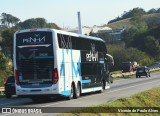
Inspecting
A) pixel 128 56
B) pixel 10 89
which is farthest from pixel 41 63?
pixel 128 56

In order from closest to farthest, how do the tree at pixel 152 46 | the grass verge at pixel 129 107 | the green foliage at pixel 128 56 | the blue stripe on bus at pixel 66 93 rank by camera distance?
the grass verge at pixel 129 107 < the blue stripe on bus at pixel 66 93 < the green foliage at pixel 128 56 < the tree at pixel 152 46

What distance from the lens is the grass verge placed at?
17987 mm

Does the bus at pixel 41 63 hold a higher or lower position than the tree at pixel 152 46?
lower

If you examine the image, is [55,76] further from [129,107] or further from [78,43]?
[129,107]

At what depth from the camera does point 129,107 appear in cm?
2150

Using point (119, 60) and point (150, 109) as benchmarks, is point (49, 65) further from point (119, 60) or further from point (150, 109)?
point (119, 60)

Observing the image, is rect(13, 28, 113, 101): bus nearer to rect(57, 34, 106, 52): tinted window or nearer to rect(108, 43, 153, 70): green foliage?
rect(57, 34, 106, 52): tinted window

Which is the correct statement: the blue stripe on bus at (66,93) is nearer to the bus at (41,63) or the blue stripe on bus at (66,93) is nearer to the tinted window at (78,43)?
the bus at (41,63)

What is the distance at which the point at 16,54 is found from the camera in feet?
83.3

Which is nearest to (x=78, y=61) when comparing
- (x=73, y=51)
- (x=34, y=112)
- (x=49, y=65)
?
(x=73, y=51)

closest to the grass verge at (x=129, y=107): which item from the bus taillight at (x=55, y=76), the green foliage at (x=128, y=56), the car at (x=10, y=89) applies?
the bus taillight at (x=55, y=76)

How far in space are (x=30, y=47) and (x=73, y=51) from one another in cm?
336

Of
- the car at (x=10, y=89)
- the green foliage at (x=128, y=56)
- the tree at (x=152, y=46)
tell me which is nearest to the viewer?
the car at (x=10, y=89)

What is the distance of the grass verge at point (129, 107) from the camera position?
18.0 metres
